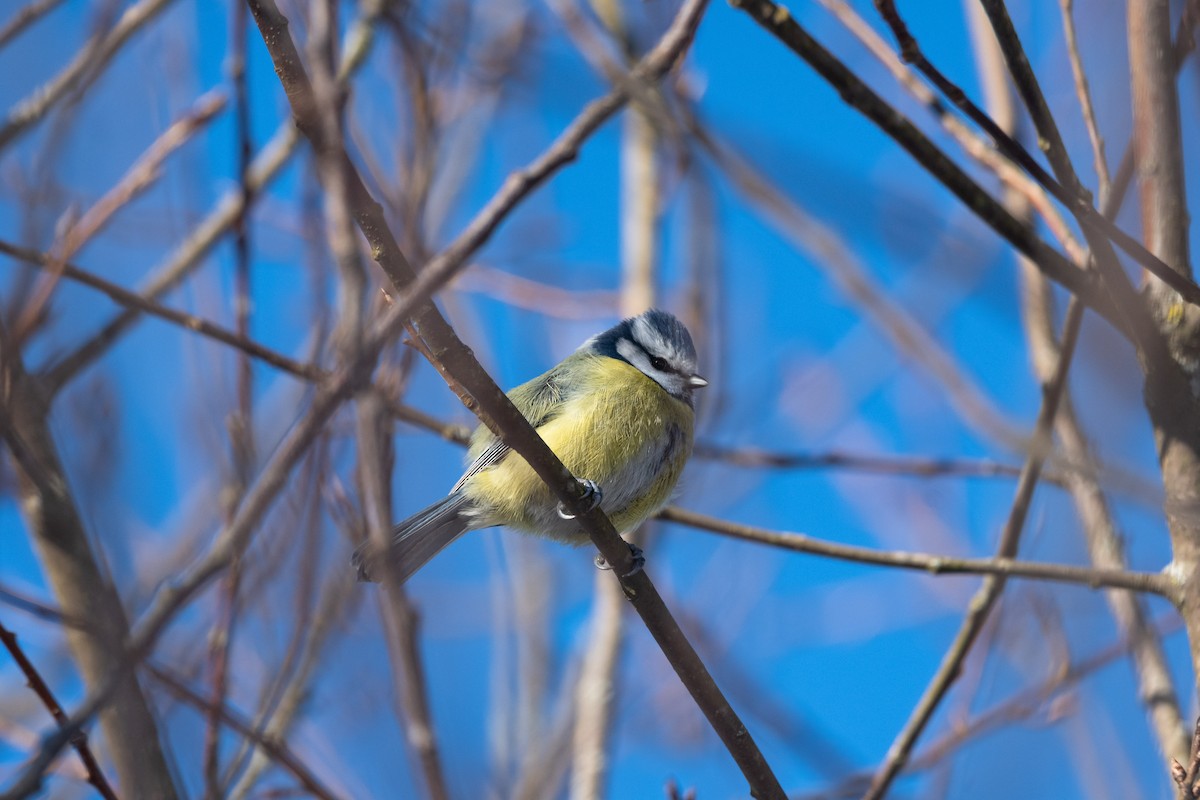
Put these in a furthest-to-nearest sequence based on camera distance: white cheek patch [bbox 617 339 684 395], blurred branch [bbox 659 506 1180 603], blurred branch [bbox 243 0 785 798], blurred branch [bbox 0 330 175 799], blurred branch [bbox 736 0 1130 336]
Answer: white cheek patch [bbox 617 339 684 395]
blurred branch [bbox 659 506 1180 603]
blurred branch [bbox 0 330 175 799]
blurred branch [bbox 736 0 1130 336]
blurred branch [bbox 243 0 785 798]

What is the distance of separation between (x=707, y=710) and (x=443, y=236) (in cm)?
305

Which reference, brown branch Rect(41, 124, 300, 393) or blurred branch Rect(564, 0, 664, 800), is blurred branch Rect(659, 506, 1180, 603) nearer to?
blurred branch Rect(564, 0, 664, 800)

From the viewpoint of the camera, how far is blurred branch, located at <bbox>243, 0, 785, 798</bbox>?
3.56 feet

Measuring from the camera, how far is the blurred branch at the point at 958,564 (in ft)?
6.15

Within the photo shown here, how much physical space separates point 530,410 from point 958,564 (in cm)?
145

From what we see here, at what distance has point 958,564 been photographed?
6.91 ft

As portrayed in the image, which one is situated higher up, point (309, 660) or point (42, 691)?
point (309, 660)

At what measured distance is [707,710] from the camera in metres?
2.04

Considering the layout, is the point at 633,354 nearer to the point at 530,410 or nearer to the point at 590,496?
the point at 530,410

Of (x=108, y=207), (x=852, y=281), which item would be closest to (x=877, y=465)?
(x=852, y=281)

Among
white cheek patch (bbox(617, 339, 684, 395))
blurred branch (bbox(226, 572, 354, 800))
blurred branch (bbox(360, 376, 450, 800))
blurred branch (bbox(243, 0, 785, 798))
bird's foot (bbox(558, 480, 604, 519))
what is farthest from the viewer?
white cheek patch (bbox(617, 339, 684, 395))

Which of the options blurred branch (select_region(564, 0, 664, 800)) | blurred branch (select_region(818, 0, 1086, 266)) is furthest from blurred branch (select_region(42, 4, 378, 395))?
blurred branch (select_region(818, 0, 1086, 266))

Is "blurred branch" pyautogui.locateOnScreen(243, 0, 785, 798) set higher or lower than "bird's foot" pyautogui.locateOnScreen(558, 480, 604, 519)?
lower

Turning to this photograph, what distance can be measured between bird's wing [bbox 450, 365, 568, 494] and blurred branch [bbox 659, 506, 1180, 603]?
678mm
